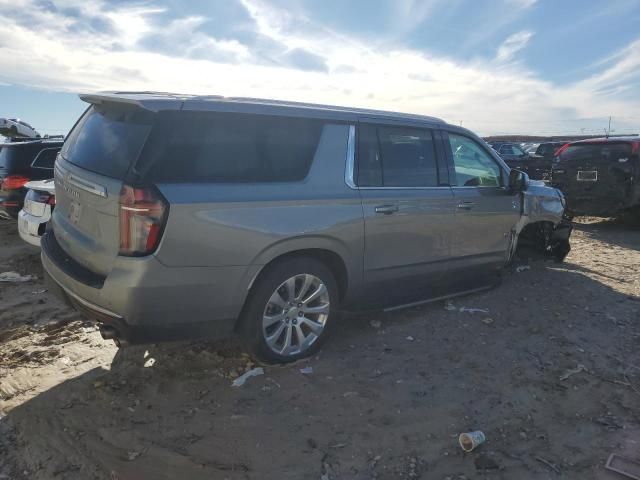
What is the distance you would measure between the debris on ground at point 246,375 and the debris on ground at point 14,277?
368 centimetres

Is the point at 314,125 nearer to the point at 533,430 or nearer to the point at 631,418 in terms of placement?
the point at 533,430

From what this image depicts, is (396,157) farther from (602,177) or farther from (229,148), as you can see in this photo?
(602,177)

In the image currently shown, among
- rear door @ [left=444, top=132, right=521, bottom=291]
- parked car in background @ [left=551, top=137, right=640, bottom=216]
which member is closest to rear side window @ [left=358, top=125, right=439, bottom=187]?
rear door @ [left=444, top=132, right=521, bottom=291]

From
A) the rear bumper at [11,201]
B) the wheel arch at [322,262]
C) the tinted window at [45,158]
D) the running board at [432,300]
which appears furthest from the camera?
the tinted window at [45,158]

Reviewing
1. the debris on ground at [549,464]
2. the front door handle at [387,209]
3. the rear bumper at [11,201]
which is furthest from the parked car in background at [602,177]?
the rear bumper at [11,201]

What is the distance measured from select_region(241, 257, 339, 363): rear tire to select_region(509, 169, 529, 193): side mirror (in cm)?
252

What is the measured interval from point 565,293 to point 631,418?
249cm

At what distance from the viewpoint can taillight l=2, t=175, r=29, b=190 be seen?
774cm

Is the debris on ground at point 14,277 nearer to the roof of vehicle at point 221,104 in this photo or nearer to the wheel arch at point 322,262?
the roof of vehicle at point 221,104

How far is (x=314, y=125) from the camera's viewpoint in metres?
3.83

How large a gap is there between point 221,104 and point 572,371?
312 centimetres

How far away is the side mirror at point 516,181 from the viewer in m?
5.36

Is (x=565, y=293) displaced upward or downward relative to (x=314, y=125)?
downward

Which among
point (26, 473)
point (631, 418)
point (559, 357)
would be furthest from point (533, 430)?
point (26, 473)
